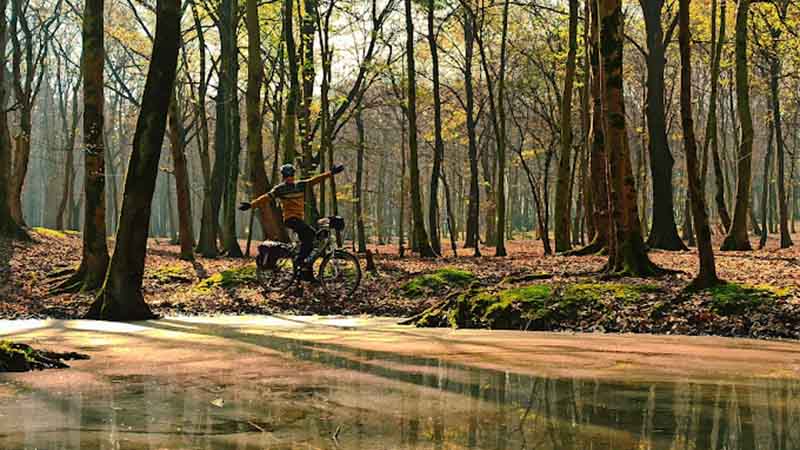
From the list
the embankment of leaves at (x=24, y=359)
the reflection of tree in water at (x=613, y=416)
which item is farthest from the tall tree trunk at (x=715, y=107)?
the embankment of leaves at (x=24, y=359)

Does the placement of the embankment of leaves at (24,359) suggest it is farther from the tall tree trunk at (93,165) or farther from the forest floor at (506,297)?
the tall tree trunk at (93,165)

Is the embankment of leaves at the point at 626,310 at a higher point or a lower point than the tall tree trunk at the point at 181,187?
lower

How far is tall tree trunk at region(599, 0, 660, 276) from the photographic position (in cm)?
1338

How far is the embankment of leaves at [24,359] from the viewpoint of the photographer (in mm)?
6105

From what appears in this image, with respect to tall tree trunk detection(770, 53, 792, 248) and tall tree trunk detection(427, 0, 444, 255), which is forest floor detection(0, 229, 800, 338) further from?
tall tree trunk detection(770, 53, 792, 248)

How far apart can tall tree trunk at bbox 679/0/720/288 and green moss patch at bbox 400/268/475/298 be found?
4886 mm

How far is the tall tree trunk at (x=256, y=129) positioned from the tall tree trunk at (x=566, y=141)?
902 centimetres

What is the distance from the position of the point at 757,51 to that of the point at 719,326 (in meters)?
25.4

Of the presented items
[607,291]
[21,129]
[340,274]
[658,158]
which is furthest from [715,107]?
[21,129]

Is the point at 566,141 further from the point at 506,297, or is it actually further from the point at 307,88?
the point at 506,297

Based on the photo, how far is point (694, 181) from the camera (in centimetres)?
1144

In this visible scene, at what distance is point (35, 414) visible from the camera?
438cm

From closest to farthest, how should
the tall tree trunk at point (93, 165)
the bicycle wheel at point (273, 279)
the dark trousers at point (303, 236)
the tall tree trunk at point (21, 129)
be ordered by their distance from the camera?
1. the dark trousers at point (303, 236)
2. the tall tree trunk at point (93, 165)
3. the bicycle wheel at point (273, 279)
4. the tall tree trunk at point (21, 129)

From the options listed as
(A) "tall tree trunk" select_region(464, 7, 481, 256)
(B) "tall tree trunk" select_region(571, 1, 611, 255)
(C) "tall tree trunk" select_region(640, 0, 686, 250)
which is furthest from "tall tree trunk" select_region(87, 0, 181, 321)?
(A) "tall tree trunk" select_region(464, 7, 481, 256)
